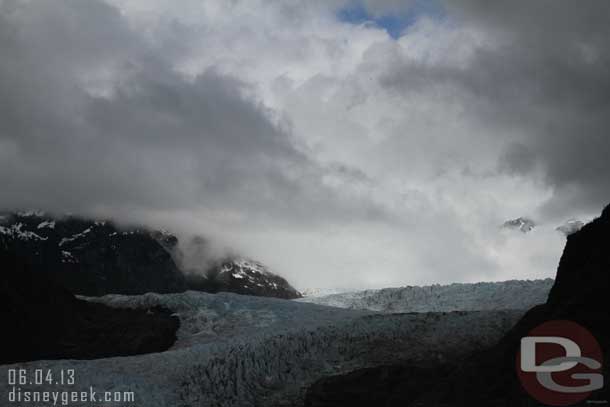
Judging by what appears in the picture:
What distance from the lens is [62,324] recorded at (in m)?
39.5

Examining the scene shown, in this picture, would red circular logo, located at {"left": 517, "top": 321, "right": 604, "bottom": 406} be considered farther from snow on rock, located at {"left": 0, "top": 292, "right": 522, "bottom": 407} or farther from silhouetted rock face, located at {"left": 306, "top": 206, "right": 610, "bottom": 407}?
snow on rock, located at {"left": 0, "top": 292, "right": 522, "bottom": 407}

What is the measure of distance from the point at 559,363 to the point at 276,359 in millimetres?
14169

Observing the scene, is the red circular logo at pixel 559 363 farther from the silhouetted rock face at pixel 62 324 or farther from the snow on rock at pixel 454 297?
the silhouetted rock face at pixel 62 324

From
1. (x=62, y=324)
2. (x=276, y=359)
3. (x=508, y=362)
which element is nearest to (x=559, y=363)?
(x=508, y=362)

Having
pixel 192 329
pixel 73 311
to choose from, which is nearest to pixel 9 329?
pixel 73 311

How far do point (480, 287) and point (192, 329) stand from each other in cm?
2273

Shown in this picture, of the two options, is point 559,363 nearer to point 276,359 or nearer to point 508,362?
point 508,362

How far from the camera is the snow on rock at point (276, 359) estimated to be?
88.9 ft

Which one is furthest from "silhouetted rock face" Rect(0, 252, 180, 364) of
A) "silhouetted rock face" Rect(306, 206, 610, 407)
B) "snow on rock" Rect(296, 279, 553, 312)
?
"snow on rock" Rect(296, 279, 553, 312)

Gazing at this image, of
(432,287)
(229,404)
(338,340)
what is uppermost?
(432,287)

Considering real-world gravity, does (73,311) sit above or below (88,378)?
above

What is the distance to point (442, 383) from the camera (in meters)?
23.0

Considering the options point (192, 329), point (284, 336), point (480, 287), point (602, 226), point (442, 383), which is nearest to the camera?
point (442, 383)

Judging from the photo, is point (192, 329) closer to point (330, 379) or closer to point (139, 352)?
point (139, 352)
